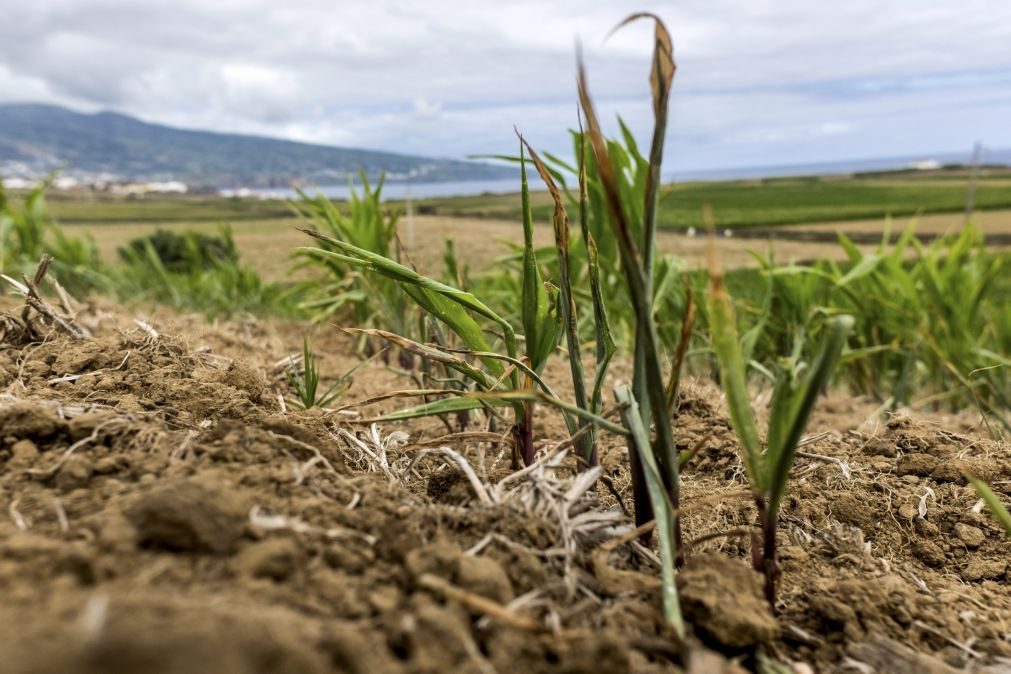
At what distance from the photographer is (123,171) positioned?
174 m

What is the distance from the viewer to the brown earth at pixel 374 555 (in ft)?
1.80

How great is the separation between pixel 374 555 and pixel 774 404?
18.8 inches

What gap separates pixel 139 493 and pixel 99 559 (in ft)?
0.50

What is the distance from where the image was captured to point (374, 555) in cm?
71

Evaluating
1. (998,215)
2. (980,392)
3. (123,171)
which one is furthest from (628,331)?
(123,171)

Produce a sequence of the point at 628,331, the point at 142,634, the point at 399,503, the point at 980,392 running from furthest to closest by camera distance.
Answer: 1. the point at 628,331
2. the point at 980,392
3. the point at 399,503
4. the point at 142,634

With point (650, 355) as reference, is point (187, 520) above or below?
below

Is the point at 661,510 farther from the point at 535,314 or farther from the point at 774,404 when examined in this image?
the point at 535,314

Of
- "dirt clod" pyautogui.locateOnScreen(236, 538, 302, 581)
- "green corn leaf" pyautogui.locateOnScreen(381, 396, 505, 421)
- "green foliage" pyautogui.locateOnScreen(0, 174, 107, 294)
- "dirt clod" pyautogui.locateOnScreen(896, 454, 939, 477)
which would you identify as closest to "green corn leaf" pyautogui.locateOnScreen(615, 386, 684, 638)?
"green corn leaf" pyautogui.locateOnScreen(381, 396, 505, 421)

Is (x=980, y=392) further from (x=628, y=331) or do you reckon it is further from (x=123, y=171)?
(x=123, y=171)

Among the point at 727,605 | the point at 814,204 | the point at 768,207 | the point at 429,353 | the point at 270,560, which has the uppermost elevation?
the point at 814,204

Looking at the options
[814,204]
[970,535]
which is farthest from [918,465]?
[814,204]

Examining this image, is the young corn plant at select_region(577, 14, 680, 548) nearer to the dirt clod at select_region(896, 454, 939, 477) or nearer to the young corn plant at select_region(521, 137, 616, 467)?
the young corn plant at select_region(521, 137, 616, 467)

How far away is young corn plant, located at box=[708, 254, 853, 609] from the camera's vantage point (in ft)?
2.38
